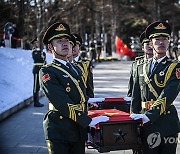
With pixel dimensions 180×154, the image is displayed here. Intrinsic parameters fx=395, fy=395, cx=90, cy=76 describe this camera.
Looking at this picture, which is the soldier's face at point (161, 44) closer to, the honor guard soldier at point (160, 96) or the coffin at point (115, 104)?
the honor guard soldier at point (160, 96)

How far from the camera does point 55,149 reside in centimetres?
367

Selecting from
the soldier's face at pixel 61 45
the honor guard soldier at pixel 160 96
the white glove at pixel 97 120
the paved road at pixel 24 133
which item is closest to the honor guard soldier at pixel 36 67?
the paved road at pixel 24 133

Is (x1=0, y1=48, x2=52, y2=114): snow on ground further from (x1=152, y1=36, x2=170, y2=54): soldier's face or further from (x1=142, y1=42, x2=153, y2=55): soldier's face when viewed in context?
(x1=152, y1=36, x2=170, y2=54): soldier's face

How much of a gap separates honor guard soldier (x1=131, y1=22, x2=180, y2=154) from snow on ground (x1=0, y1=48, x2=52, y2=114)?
5582 millimetres

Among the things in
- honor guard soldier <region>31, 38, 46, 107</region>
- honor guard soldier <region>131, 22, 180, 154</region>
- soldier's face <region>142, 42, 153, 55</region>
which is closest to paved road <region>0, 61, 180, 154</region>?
honor guard soldier <region>31, 38, 46, 107</region>

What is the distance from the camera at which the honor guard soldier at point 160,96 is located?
385cm

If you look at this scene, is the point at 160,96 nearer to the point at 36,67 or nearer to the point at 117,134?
the point at 117,134

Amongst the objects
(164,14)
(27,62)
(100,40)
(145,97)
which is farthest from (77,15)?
(145,97)

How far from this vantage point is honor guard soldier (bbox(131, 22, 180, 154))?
385 cm

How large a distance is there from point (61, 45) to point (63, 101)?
0.55m

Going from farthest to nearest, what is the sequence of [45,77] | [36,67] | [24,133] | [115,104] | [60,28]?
[36,67], [24,133], [115,104], [60,28], [45,77]

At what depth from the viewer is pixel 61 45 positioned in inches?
148

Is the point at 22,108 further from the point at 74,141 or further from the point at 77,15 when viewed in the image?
the point at 77,15

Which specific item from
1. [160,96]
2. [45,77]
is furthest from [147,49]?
[45,77]
